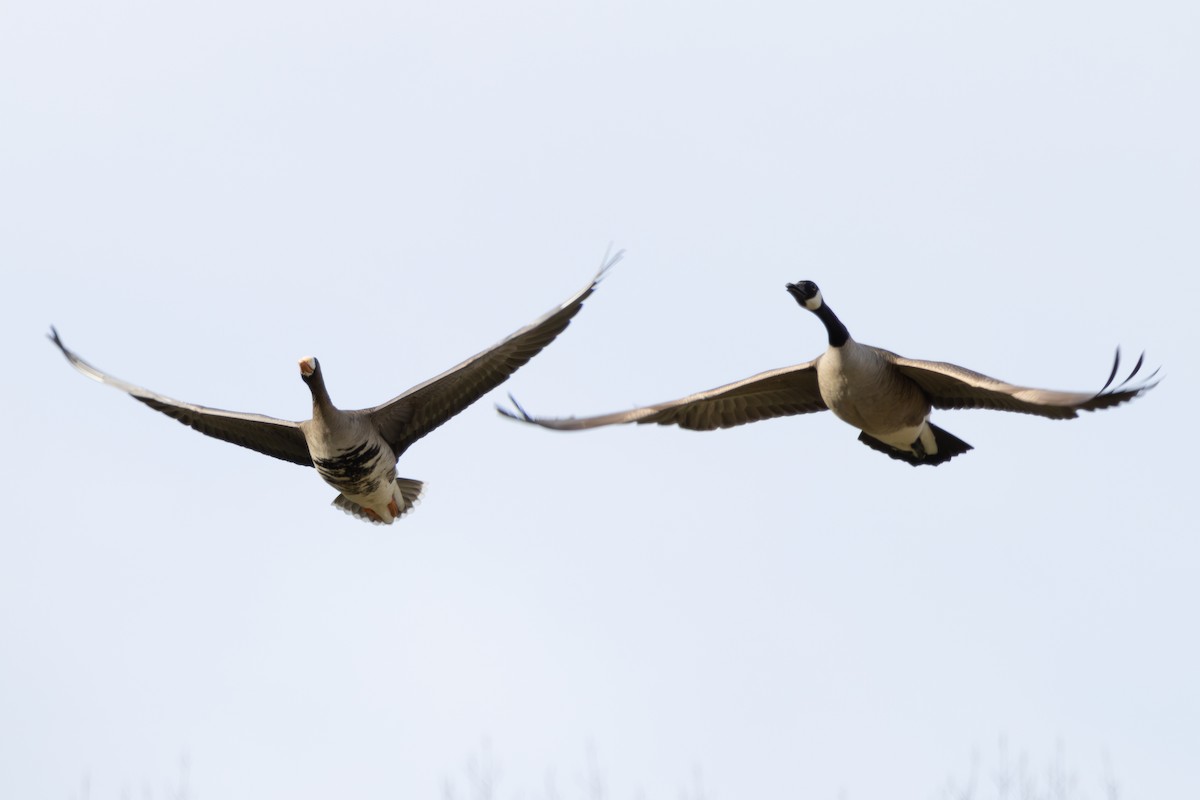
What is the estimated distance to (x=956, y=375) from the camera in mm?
13422

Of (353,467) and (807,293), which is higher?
(807,293)

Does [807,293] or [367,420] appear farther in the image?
[367,420]

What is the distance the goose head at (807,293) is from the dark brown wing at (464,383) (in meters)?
1.48

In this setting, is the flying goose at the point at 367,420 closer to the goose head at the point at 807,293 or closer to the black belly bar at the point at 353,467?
the black belly bar at the point at 353,467

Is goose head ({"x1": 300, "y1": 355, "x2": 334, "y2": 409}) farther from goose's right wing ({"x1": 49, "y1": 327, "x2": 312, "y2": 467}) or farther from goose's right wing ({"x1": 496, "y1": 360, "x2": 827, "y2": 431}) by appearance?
goose's right wing ({"x1": 496, "y1": 360, "x2": 827, "y2": 431})

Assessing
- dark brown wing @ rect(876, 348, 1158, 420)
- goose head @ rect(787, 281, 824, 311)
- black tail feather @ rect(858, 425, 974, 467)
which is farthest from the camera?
black tail feather @ rect(858, 425, 974, 467)

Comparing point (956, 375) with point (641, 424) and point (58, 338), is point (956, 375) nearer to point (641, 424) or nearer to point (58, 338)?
point (641, 424)

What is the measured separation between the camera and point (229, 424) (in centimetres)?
1591

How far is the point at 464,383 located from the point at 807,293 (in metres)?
2.89

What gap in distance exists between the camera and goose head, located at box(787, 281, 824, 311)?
47.3 ft

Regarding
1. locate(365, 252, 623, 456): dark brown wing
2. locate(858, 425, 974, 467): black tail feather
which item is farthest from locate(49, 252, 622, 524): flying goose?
locate(858, 425, 974, 467): black tail feather

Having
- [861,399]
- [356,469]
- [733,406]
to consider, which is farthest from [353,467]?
[861,399]

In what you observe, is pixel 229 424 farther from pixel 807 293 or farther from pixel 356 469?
pixel 807 293

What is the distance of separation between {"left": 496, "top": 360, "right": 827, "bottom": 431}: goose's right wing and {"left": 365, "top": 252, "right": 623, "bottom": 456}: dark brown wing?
2.16 ft
